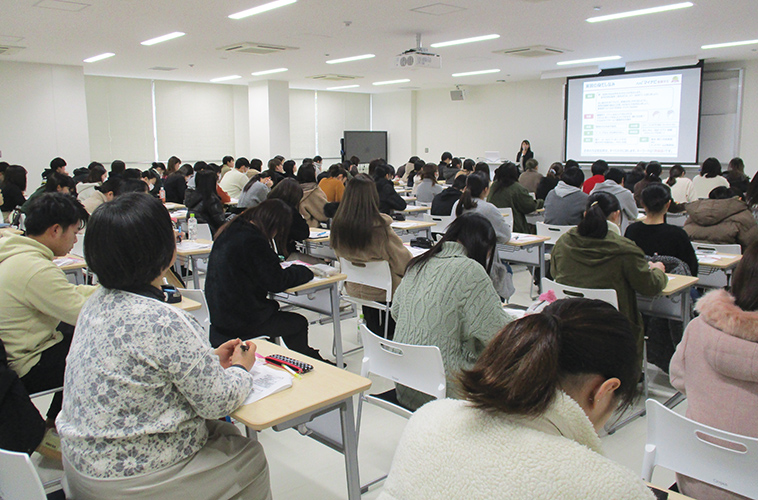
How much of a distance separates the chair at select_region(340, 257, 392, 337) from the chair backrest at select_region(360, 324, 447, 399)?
1.35 m

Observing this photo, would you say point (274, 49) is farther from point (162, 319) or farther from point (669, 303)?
point (162, 319)

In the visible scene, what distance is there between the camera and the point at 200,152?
1454 cm

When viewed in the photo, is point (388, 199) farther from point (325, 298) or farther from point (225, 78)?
point (225, 78)

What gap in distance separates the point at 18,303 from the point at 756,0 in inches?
289

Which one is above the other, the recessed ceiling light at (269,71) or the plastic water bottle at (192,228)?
the recessed ceiling light at (269,71)

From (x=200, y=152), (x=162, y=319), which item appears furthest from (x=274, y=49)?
(x=162, y=319)

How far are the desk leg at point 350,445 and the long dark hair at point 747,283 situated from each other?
1.31 metres

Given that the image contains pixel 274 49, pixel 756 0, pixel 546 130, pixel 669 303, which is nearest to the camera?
pixel 669 303

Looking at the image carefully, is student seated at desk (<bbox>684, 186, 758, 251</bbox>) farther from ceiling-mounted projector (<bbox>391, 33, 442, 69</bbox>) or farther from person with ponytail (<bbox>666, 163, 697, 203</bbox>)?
ceiling-mounted projector (<bbox>391, 33, 442, 69</bbox>)

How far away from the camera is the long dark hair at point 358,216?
3842 mm

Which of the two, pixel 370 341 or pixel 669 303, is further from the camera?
pixel 669 303

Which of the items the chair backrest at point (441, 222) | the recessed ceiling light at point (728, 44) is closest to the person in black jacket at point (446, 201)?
the chair backrest at point (441, 222)

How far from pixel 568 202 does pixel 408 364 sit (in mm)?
4159

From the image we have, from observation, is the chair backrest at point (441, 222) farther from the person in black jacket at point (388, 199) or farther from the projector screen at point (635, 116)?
the projector screen at point (635, 116)
